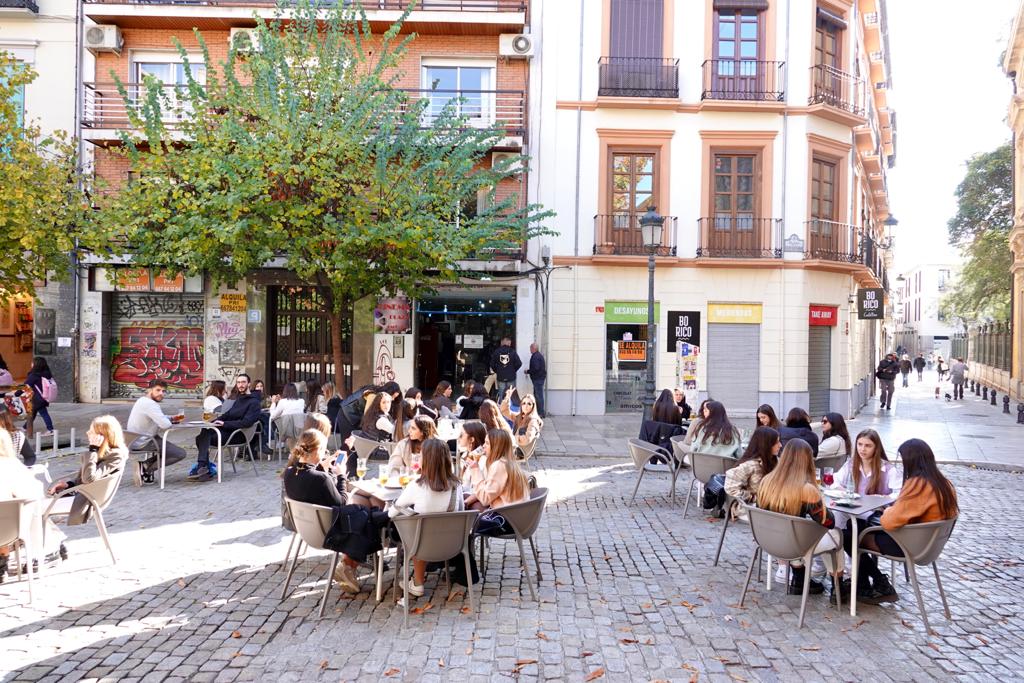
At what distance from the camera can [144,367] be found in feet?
67.6

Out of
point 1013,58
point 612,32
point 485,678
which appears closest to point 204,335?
point 612,32

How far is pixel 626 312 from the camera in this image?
65.0 feet

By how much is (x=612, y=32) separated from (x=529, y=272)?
6.37 m

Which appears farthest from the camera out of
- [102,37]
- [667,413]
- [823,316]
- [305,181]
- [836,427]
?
[823,316]

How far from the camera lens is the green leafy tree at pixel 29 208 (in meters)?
13.9

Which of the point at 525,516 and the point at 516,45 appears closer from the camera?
the point at 525,516

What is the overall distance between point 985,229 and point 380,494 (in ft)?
114

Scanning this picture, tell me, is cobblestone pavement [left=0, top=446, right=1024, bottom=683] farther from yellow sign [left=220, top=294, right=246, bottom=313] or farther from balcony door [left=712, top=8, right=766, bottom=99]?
balcony door [left=712, top=8, right=766, bottom=99]

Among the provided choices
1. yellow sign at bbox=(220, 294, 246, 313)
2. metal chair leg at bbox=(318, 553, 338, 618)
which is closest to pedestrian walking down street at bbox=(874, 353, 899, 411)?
yellow sign at bbox=(220, 294, 246, 313)

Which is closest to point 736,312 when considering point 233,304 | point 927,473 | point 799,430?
point 799,430

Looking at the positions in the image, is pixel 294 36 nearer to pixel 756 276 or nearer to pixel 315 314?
pixel 315 314

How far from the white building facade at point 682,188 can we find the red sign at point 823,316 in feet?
0.69

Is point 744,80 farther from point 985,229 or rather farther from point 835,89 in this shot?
point 985,229

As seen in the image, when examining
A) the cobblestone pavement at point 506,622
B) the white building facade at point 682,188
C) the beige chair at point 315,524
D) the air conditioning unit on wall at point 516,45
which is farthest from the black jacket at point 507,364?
the beige chair at point 315,524
